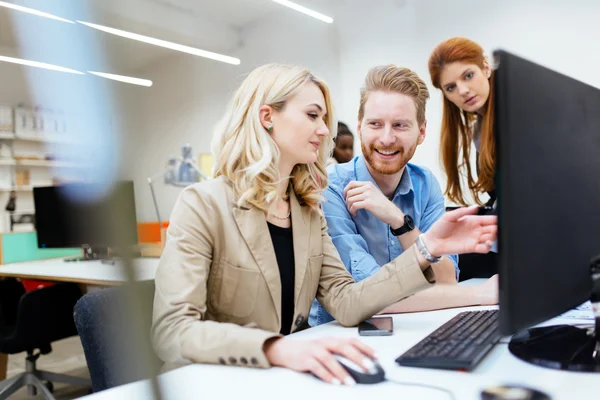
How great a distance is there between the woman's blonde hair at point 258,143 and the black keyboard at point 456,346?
476mm

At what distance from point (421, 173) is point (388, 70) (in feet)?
1.16

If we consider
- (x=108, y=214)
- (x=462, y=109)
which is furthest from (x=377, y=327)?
(x=462, y=109)

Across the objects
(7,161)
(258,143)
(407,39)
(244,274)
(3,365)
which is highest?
(407,39)

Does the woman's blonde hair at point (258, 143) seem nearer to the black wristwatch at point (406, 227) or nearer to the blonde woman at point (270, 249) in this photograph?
the blonde woman at point (270, 249)

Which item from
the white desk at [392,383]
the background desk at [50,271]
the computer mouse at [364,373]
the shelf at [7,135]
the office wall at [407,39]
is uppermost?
the office wall at [407,39]

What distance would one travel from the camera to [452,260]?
1.46 m

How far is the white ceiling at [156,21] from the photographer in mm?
154

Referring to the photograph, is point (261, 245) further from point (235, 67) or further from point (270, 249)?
point (235, 67)

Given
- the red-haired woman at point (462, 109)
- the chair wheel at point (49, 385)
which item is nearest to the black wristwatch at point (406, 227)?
the red-haired woman at point (462, 109)

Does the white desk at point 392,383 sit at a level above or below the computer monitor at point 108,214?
below

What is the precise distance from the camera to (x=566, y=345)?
792 millimetres

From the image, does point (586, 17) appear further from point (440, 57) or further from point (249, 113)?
point (249, 113)

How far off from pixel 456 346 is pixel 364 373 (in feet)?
0.62

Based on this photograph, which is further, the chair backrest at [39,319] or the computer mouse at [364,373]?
the chair backrest at [39,319]
